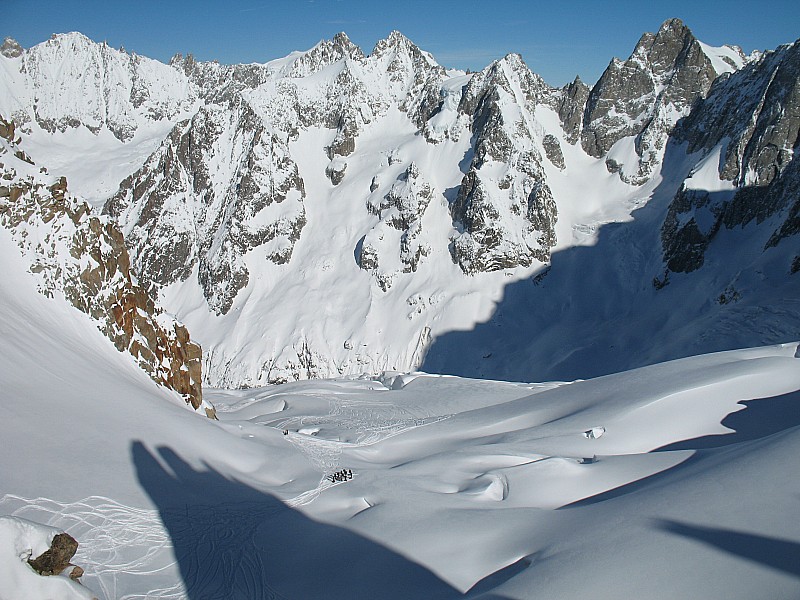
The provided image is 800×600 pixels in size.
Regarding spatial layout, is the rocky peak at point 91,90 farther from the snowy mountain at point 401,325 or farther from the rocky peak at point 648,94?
the rocky peak at point 648,94

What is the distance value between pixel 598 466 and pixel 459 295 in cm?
7355

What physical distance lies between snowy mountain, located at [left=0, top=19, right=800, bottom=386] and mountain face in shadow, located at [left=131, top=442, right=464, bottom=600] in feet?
184

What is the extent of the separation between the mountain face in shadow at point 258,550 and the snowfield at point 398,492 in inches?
2.0

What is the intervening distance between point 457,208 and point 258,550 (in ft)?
290

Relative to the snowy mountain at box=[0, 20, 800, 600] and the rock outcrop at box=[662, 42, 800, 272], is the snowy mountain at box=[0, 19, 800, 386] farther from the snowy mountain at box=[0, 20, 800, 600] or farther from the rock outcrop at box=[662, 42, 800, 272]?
the snowy mountain at box=[0, 20, 800, 600]

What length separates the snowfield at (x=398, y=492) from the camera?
30.1 feet

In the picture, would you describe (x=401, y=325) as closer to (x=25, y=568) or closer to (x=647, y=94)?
(x=647, y=94)

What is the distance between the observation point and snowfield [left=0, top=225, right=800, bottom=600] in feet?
30.1

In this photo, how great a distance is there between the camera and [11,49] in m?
151


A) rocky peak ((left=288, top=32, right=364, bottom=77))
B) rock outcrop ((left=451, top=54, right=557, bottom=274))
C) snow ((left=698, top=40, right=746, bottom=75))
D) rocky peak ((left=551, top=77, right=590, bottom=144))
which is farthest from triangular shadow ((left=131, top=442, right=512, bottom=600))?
rocky peak ((left=288, top=32, right=364, bottom=77))

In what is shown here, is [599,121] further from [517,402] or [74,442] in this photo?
[74,442]

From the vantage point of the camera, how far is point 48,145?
140 m

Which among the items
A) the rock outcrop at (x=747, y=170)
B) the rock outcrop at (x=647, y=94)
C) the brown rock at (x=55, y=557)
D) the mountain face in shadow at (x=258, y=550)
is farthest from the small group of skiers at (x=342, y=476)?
the rock outcrop at (x=647, y=94)

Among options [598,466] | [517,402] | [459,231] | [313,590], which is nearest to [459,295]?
[459,231]
